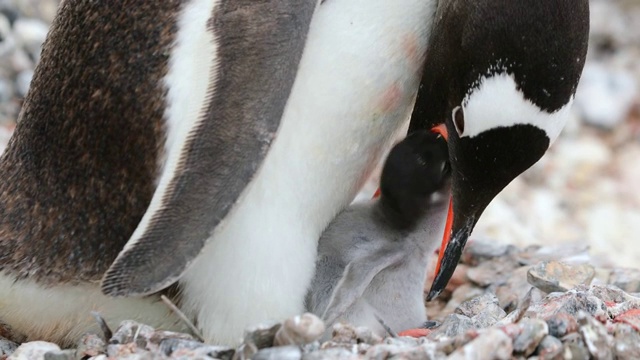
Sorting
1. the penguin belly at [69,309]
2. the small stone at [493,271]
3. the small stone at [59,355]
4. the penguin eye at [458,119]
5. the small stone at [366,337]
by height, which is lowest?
the small stone at [493,271]

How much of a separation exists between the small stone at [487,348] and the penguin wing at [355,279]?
0.64 m

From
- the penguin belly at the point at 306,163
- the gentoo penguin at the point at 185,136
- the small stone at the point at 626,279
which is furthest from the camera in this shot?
the small stone at the point at 626,279

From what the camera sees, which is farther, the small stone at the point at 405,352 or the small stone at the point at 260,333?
the small stone at the point at 260,333

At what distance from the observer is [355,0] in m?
2.87

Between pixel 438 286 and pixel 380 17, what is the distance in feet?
2.29

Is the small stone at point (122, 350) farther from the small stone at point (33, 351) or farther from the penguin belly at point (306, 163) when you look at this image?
the penguin belly at point (306, 163)

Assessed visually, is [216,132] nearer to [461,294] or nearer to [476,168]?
[476,168]

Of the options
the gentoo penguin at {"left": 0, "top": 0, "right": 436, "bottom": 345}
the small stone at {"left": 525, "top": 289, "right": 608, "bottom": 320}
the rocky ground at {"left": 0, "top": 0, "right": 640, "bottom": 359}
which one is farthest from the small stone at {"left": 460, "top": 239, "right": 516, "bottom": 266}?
the small stone at {"left": 525, "top": 289, "right": 608, "bottom": 320}

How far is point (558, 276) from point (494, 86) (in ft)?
2.28

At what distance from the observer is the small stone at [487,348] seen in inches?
86.8

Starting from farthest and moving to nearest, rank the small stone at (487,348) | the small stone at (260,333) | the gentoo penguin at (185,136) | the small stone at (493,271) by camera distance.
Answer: the small stone at (493,271) < the gentoo penguin at (185,136) < the small stone at (260,333) < the small stone at (487,348)

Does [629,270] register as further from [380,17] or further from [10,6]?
[10,6]

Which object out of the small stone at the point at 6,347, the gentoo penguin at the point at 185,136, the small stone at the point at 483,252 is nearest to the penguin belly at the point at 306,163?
the gentoo penguin at the point at 185,136

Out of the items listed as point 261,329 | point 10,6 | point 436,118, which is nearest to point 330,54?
point 436,118
